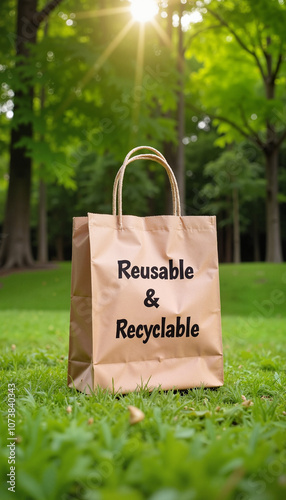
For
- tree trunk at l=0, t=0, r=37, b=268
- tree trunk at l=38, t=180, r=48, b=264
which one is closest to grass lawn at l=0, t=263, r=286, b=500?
tree trunk at l=0, t=0, r=37, b=268

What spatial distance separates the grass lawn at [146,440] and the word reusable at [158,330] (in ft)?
0.85

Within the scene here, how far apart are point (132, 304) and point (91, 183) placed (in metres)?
18.1

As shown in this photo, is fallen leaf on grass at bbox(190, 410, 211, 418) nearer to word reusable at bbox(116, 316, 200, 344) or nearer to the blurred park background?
word reusable at bbox(116, 316, 200, 344)

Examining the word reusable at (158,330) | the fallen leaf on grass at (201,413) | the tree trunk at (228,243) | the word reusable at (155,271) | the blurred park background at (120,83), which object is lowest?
the fallen leaf on grass at (201,413)

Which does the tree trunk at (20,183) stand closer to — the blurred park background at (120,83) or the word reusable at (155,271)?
the blurred park background at (120,83)

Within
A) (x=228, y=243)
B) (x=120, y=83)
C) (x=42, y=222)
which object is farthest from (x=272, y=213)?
(x=228, y=243)

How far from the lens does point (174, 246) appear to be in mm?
2215

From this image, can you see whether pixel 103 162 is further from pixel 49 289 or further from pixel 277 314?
pixel 277 314

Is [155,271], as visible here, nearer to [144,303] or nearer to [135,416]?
[144,303]

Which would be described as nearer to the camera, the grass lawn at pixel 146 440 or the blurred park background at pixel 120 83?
the grass lawn at pixel 146 440

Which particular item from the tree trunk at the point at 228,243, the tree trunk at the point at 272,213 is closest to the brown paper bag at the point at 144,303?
the tree trunk at the point at 272,213

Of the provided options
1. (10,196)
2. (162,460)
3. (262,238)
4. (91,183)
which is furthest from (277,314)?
(262,238)

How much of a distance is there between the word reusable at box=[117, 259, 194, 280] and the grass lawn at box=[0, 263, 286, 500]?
0.52 m

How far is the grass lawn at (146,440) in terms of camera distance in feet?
3.46
